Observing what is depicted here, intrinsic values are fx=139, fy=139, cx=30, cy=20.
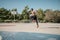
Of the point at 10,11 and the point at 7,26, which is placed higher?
the point at 10,11

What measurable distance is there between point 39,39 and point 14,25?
437 millimetres

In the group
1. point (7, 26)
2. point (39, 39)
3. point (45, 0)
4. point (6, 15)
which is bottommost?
point (39, 39)

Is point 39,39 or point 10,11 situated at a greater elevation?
point 10,11

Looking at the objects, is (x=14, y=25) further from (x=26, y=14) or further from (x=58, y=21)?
(x=58, y=21)

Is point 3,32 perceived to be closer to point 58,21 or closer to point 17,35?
point 17,35

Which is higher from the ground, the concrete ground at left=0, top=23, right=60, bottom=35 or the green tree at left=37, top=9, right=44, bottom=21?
the green tree at left=37, top=9, right=44, bottom=21

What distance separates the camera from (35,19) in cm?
212

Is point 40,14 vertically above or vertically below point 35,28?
above

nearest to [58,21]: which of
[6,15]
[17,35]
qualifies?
[17,35]

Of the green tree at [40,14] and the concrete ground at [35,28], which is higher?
the green tree at [40,14]

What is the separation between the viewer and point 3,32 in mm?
2117

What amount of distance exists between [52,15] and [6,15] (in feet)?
2.29

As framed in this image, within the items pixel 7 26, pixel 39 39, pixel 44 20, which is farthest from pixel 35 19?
pixel 7 26

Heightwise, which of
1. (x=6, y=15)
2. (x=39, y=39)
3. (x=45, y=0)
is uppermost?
(x=45, y=0)
